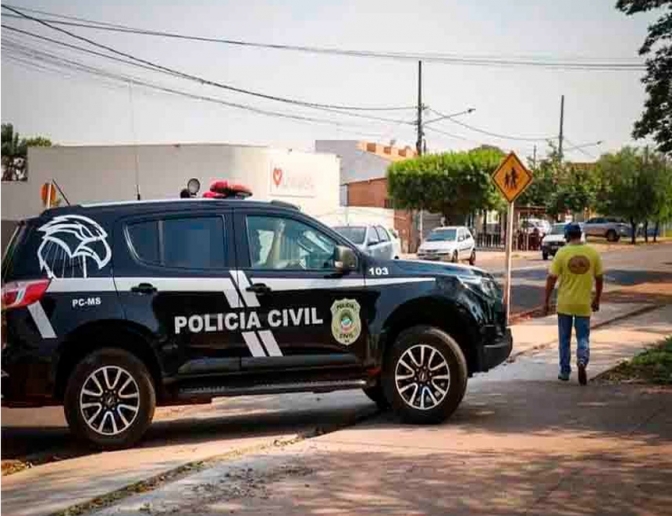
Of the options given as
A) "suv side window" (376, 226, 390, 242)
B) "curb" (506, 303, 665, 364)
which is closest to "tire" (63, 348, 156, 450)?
"curb" (506, 303, 665, 364)

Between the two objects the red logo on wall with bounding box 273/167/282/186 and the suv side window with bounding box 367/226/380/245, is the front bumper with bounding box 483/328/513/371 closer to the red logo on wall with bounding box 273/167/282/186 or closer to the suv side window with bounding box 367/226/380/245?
the suv side window with bounding box 367/226/380/245

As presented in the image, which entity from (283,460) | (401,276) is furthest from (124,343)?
(401,276)

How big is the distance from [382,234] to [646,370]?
14.8 metres

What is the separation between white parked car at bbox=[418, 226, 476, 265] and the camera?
122 ft

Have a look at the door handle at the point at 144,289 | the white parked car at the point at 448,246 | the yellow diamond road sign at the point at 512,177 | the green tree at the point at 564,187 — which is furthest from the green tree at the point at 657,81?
the green tree at the point at 564,187

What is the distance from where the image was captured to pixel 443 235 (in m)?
39.4

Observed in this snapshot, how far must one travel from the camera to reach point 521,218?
2470 inches

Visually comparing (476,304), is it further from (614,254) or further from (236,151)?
(614,254)

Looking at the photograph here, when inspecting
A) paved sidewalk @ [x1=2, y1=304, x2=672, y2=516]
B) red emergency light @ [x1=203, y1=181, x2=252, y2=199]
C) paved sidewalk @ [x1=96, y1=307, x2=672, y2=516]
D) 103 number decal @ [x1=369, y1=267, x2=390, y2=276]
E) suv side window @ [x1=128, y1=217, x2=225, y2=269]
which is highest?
red emergency light @ [x1=203, y1=181, x2=252, y2=199]

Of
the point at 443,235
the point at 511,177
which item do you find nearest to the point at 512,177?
the point at 511,177

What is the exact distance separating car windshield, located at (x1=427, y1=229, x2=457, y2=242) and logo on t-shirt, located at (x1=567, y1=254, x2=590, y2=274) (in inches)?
1123

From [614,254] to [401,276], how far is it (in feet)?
140

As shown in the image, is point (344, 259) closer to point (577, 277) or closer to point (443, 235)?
point (577, 277)

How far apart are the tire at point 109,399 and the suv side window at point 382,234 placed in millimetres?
17493
